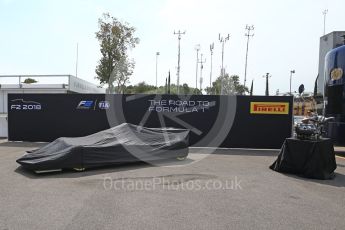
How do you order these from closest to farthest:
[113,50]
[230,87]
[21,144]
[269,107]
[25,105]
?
[269,107]
[21,144]
[25,105]
[113,50]
[230,87]

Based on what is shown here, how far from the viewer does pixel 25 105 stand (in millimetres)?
15469

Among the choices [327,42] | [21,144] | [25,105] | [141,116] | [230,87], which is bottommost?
[21,144]

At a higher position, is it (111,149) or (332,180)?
(111,149)

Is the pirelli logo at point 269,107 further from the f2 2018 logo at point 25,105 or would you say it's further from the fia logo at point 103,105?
the f2 2018 logo at point 25,105

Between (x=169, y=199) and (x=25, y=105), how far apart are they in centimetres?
1103

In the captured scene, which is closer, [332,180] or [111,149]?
[332,180]

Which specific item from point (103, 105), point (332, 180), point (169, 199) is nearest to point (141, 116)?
point (103, 105)

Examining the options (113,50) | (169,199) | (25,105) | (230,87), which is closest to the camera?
(169,199)

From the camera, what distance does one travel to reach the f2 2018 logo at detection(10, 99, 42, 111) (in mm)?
15391

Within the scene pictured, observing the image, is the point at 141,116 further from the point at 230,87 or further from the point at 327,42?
the point at 230,87

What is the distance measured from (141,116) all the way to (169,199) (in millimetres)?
8466

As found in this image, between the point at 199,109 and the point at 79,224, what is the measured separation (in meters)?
9.94
